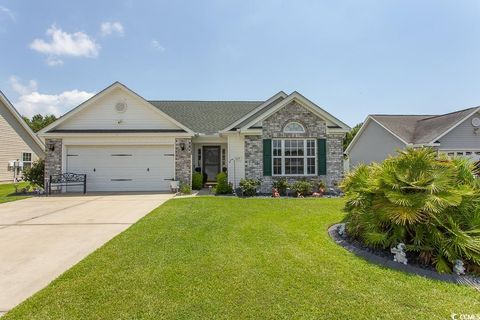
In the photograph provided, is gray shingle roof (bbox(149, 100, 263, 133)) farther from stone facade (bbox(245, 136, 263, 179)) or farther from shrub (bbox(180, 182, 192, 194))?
shrub (bbox(180, 182, 192, 194))

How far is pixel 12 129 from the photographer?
727 inches

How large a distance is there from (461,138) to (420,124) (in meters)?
3.80

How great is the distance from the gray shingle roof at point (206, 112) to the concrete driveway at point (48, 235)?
727cm

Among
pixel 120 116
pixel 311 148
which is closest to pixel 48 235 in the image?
pixel 120 116

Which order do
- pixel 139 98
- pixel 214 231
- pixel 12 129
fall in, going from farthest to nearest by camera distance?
pixel 12 129 → pixel 139 98 → pixel 214 231

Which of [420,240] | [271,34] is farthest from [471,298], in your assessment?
[271,34]

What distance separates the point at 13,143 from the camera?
60.8 feet

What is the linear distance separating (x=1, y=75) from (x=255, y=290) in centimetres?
2062

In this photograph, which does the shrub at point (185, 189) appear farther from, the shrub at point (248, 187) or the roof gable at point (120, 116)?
the roof gable at point (120, 116)

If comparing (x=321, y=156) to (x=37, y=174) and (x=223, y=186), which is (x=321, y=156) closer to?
(x=223, y=186)

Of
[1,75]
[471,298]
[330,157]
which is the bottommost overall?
[471,298]

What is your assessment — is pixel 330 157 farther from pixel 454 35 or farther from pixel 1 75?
pixel 1 75

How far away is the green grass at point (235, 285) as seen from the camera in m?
2.93

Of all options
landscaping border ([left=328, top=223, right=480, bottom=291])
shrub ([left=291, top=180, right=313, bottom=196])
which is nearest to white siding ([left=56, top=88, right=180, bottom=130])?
shrub ([left=291, top=180, right=313, bottom=196])
